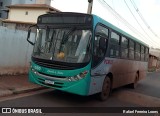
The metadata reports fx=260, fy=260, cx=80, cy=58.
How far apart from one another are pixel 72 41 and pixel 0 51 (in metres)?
4.88

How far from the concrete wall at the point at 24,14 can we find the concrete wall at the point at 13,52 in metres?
27.0

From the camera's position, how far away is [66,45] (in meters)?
8.62

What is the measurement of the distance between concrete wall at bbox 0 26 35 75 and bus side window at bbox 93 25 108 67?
509 centimetres

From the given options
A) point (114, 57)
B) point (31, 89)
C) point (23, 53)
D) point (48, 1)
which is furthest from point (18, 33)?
point (48, 1)

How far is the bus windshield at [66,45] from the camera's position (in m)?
8.44

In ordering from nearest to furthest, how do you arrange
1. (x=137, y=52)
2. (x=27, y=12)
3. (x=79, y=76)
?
(x=79, y=76) < (x=137, y=52) < (x=27, y=12)

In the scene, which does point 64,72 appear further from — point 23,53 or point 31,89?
point 23,53

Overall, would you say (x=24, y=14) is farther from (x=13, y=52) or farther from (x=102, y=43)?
(x=102, y=43)

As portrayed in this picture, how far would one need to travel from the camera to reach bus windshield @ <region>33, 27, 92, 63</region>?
8.44 metres

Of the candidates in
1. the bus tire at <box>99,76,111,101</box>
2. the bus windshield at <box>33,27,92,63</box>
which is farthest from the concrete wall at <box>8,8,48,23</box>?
the bus windshield at <box>33,27,92,63</box>

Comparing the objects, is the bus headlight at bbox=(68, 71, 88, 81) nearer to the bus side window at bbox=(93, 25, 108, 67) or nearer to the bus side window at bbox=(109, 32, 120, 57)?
the bus side window at bbox=(93, 25, 108, 67)

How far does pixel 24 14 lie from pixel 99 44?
3630cm

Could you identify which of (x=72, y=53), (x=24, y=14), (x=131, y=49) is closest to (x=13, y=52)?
(x=72, y=53)

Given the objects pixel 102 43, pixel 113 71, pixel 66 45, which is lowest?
pixel 113 71
